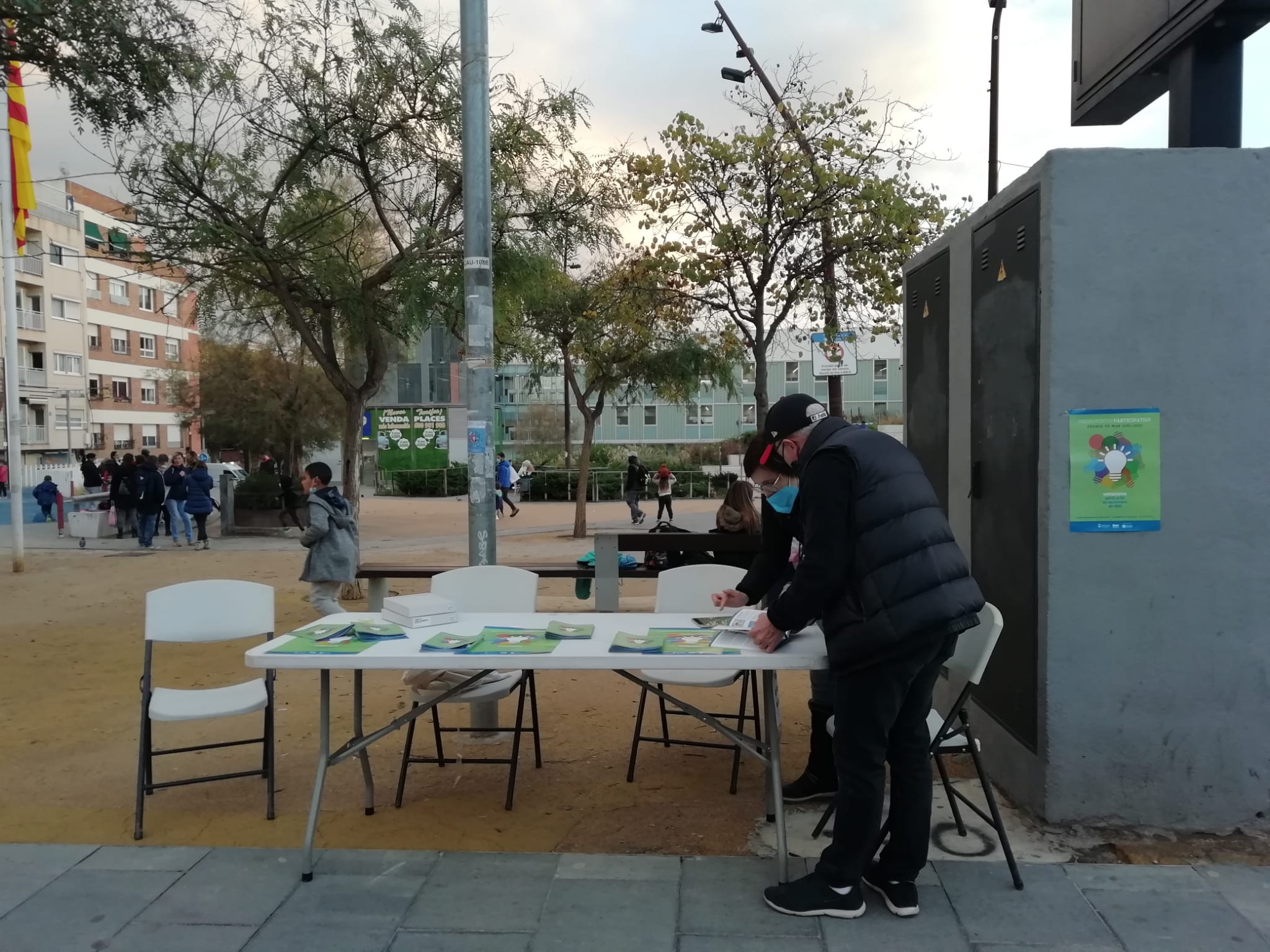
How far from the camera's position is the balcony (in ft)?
151

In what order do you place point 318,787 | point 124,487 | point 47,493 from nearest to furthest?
point 318,787 → point 124,487 → point 47,493

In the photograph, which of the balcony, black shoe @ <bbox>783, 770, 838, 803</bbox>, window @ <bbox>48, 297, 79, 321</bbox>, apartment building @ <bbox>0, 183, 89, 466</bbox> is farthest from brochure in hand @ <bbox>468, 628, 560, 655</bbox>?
window @ <bbox>48, 297, 79, 321</bbox>

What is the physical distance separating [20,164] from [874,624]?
16.1 metres

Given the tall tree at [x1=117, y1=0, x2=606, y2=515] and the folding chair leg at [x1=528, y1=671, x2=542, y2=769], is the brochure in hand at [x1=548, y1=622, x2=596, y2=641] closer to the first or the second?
the folding chair leg at [x1=528, y1=671, x2=542, y2=769]

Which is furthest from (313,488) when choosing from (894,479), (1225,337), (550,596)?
(1225,337)

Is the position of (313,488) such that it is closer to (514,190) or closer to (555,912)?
(514,190)

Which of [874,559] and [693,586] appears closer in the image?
[874,559]

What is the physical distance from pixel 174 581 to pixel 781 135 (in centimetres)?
996

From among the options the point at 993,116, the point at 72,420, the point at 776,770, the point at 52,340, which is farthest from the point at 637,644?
the point at 72,420

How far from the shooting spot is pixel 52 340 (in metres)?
47.4

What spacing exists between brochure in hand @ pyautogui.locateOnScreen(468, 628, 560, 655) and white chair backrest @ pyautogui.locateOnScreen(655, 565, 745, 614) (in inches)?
41.4

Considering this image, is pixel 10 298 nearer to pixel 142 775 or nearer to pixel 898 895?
pixel 142 775

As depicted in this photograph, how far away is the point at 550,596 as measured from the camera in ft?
37.0

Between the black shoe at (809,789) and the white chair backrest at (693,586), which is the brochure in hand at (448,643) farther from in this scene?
the black shoe at (809,789)
